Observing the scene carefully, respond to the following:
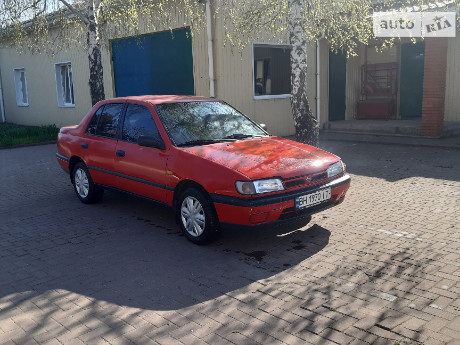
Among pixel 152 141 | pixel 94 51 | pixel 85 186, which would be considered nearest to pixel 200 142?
pixel 152 141

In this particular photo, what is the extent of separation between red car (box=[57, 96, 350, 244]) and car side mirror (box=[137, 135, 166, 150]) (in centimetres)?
1

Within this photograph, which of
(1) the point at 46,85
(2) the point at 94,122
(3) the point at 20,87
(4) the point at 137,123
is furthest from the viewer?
(3) the point at 20,87

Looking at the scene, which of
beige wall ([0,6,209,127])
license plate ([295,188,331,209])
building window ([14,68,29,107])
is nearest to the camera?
license plate ([295,188,331,209])

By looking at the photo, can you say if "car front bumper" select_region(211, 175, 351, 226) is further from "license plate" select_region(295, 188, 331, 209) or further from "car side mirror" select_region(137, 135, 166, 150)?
"car side mirror" select_region(137, 135, 166, 150)

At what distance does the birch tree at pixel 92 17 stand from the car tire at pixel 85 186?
3.89 meters

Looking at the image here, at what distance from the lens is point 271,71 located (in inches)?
567

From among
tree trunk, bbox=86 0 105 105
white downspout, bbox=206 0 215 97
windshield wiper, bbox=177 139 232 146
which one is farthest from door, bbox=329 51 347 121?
windshield wiper, bbox=177 139 232 146

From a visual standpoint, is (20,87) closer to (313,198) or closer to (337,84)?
(337,84)

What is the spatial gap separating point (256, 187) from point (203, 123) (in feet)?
5.37

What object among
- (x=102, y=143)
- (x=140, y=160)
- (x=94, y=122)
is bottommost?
(x=140, y=160)

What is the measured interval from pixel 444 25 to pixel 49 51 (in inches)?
541

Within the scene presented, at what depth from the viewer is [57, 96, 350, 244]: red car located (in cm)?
498

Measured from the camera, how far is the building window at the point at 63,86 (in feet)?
62.2

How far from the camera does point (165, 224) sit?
6375 mm
